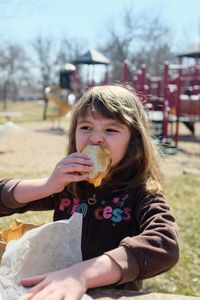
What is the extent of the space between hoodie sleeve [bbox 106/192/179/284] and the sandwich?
0.18m

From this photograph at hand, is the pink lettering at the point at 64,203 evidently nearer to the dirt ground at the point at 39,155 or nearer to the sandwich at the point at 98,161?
the sandwich at the point at 98,161

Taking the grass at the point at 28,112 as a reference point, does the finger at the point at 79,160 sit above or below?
above

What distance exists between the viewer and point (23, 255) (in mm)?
1030

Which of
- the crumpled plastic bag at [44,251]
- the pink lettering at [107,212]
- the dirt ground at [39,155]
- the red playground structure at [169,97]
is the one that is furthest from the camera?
the red playground structure at [169,97]

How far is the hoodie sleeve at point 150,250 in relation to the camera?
105cm

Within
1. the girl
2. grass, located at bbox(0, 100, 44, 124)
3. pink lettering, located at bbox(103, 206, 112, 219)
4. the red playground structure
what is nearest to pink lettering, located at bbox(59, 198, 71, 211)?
the girl

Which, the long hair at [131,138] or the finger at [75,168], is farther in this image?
the long hair at [131,138]

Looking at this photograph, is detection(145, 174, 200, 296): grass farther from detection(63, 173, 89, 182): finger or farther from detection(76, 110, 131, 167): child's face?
detection(63, 173, 89, 182): finger

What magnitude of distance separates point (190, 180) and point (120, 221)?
4.61 m

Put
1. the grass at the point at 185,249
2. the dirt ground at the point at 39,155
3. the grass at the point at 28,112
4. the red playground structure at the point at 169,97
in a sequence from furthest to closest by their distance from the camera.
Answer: the grass at the point at 28,112
the red playground structure at the point at 169,97
the dirt ground at the point at 39,155
the grass at the point at 185,249

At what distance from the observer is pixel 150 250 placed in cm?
108

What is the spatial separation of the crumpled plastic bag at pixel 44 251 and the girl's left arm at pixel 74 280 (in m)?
0.07

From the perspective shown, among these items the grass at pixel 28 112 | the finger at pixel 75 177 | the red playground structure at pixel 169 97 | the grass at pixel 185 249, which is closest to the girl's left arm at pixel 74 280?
the finger at pixel 75 177

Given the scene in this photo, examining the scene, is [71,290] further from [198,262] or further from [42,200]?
[198,262]
